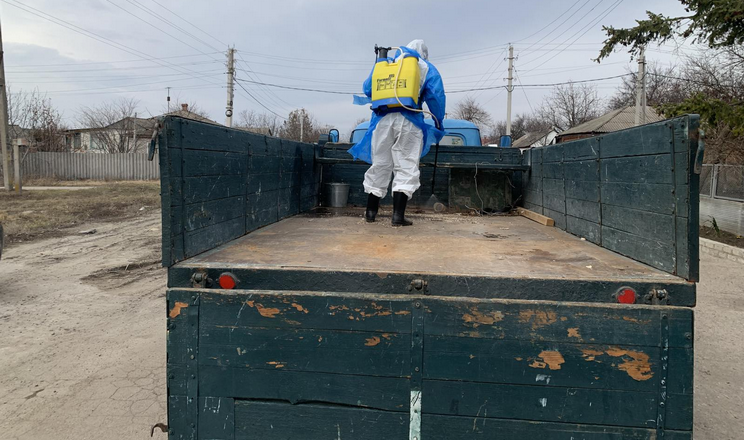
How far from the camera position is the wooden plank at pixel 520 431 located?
1869 millimetres

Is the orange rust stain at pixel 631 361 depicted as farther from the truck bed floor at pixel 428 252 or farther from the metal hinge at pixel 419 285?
the metal hinge at pixel 419 285

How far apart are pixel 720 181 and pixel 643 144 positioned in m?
11.8

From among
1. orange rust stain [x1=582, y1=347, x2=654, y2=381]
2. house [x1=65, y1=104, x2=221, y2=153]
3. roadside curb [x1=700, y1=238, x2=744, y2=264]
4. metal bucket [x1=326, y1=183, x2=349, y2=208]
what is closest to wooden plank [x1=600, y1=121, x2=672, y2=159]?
orange rust stain [x1=582, y1=347, x2=654, y2=381]

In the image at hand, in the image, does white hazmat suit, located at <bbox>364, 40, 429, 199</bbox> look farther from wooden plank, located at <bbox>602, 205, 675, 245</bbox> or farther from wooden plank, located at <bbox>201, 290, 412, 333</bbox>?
wooden plank, located at <bbox>201, 290, 412, 333</bbox>

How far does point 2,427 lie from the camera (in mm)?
3182

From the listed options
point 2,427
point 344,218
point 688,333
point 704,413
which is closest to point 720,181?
point 704,413

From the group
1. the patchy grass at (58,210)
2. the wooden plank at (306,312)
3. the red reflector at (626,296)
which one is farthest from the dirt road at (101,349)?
the patchy grass at (58,210)

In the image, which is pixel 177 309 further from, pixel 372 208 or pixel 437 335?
pixel 372 208

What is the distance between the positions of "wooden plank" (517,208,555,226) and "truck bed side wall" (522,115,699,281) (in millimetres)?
218

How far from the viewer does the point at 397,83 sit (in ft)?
12.6

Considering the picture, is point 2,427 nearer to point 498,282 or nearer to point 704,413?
point 498,282

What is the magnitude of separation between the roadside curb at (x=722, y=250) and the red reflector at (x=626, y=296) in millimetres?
8943

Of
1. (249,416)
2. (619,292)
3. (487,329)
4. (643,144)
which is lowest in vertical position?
(249,416)

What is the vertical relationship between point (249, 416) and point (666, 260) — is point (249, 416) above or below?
below
